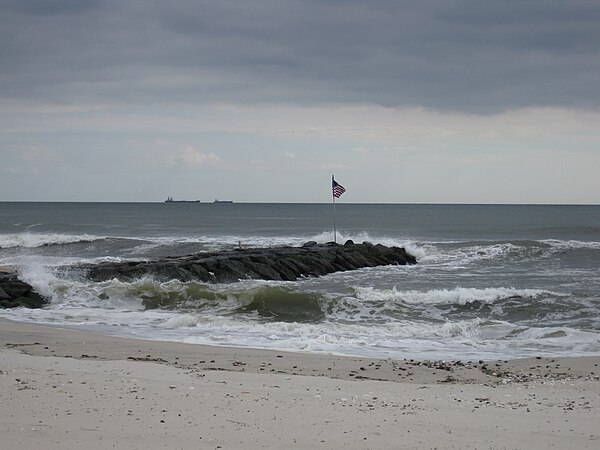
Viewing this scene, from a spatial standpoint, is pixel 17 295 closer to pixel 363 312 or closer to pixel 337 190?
pixel 363 312

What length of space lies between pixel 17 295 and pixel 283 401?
493 inches

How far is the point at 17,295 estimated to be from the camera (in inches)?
679

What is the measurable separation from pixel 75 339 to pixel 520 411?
7.55m

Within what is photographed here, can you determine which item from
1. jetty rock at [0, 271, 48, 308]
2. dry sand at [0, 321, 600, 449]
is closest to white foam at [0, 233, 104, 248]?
jetty rock at [0, 271, 48, 308]

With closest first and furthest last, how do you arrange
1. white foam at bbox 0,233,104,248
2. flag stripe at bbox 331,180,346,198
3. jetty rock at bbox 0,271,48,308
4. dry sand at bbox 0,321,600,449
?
dry sand at bbox 0,321,600,449 < jetty rock at bbox 0,271,48,308 < flag stripe at bbox 331,180,346,198 < white foam at bbox 0,233,104,248

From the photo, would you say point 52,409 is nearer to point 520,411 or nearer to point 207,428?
point 207,428

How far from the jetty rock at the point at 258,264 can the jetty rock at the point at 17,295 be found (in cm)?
273

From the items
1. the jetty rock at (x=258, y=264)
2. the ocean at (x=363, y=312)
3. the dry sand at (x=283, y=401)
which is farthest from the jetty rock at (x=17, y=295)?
the dry sand at (x=283, y=401)

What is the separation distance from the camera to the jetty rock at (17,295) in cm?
1669

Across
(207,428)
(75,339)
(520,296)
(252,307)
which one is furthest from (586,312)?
(207,428)

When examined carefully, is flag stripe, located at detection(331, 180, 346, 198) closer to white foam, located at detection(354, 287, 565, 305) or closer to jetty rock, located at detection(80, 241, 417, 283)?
jetty rock, located at detection(80, 241, 417, 283)

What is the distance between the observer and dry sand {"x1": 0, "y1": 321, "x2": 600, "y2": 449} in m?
5.63

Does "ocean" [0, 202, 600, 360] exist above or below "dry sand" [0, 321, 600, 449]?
below

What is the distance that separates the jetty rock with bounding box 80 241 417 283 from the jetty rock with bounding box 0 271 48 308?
2.73 m
